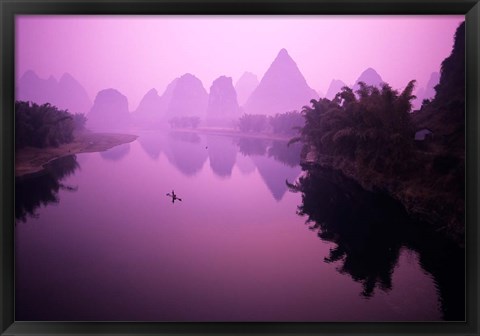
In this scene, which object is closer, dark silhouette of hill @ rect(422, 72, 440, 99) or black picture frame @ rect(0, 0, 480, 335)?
black picture frame @ rect(0, 0, 480, 335)

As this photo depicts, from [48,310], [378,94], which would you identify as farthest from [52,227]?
[378,94]

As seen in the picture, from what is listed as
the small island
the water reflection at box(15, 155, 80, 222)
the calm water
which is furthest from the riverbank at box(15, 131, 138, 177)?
the calm water

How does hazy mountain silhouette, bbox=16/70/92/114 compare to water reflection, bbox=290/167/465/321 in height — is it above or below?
above

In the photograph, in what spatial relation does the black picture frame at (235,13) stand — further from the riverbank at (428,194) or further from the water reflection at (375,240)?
the riverbank at (428,194)

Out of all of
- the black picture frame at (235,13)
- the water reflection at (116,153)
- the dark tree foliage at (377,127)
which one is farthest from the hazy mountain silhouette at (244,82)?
the water reflection at (116,153)

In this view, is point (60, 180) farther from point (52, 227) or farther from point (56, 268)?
point (56, 268)

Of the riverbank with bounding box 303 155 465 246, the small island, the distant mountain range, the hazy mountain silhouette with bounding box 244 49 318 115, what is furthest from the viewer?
the hazy mountain silhouette with bounding box 244 49 318 115

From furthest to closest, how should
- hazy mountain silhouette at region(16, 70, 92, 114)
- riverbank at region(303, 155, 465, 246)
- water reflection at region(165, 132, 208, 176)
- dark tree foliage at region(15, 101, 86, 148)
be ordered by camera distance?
1. water reflection at region(165, 132, 208, 176)
2. dark tree foliage at region(15, 101, 86, 148)
3. riverbank at region(303, 155, 465, 246)
4. hazy mountain silhouette at region(16, 70, 92, 114)

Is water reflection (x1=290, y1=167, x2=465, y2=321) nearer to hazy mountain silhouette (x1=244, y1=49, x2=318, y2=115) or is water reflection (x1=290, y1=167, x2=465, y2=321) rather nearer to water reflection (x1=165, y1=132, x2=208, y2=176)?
hazy mountain silhouette (x1=244, y1=49, x2=318, y2=115)
